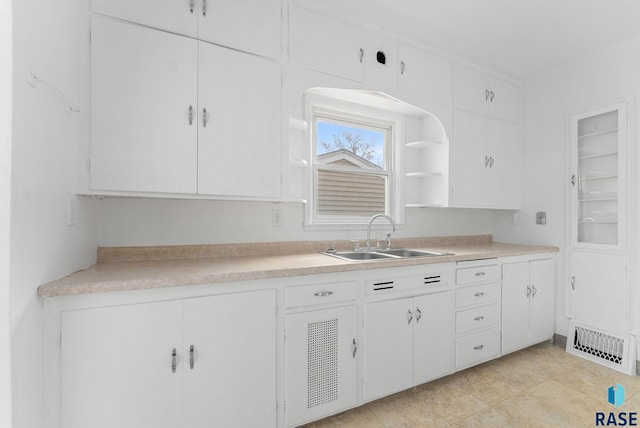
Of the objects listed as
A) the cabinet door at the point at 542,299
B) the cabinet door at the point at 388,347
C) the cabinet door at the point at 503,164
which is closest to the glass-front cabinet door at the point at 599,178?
the cabinet door at the point at 542,299

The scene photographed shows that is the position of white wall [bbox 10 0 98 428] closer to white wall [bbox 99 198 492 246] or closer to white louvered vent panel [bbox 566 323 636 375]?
white wall [bbox 99 198 492 246]

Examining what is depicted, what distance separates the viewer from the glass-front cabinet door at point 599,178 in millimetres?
2522

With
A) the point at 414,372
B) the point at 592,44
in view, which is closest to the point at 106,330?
the point at 414,372

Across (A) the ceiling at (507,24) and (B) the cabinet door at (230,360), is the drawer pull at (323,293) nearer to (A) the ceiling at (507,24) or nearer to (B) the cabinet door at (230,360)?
(B) the cabinet door at (230,360)

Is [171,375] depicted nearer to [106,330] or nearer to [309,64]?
[106,330]

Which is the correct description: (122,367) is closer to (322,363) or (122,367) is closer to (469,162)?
(322,363)

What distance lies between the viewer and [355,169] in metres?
2.77

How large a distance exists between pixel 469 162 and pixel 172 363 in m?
2.78

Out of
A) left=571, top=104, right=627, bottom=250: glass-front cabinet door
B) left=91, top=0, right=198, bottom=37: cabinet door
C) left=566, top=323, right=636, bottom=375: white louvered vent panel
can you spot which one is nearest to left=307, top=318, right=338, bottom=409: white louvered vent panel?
left=91, top=0, right=198, bottom=37: cabinet door

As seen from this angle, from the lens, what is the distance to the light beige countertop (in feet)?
4.25

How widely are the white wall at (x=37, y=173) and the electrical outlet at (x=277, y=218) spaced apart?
1.19 m

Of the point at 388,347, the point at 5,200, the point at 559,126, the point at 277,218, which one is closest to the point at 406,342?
the point at 388,347

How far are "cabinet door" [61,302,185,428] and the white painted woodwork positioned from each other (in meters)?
2.46

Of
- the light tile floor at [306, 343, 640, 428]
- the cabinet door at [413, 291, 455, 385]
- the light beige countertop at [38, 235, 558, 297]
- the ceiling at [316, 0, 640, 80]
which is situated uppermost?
the ceiling at [316, 0, 640, 80]
